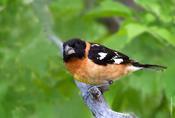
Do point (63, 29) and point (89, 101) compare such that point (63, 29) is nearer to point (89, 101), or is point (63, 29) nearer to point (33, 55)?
point (33, 55)

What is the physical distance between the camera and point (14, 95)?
6.35 meters

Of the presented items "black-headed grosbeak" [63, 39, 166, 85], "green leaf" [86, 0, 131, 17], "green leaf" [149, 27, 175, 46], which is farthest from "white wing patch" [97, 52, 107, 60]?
"green leaf" [86, 0, 131, 17]

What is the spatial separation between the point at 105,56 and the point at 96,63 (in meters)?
0.13

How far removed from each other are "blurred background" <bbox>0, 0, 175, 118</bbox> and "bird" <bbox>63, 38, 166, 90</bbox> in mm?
105

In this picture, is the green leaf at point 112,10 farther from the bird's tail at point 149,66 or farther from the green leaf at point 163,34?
the bird's tail at point 149,66

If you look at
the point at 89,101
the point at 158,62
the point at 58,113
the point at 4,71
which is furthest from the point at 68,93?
the point at 89,101

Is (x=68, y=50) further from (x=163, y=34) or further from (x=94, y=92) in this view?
(x=163, y=34)

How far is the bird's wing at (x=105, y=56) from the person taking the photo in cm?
533

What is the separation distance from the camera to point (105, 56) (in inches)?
213

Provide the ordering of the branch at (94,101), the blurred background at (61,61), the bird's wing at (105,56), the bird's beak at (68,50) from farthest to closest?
the blurred background at (61,61), the bird's wing at (105,56), the bird's beak at (68,50), the branch at (94,101)

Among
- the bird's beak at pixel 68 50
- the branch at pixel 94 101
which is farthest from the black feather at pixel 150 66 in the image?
the bird's beak at pixel 68 50

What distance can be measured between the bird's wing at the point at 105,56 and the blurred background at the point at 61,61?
7 centimetres

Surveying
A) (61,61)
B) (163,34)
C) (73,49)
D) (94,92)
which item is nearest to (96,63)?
(73,49)

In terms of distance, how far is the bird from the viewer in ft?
16.8
